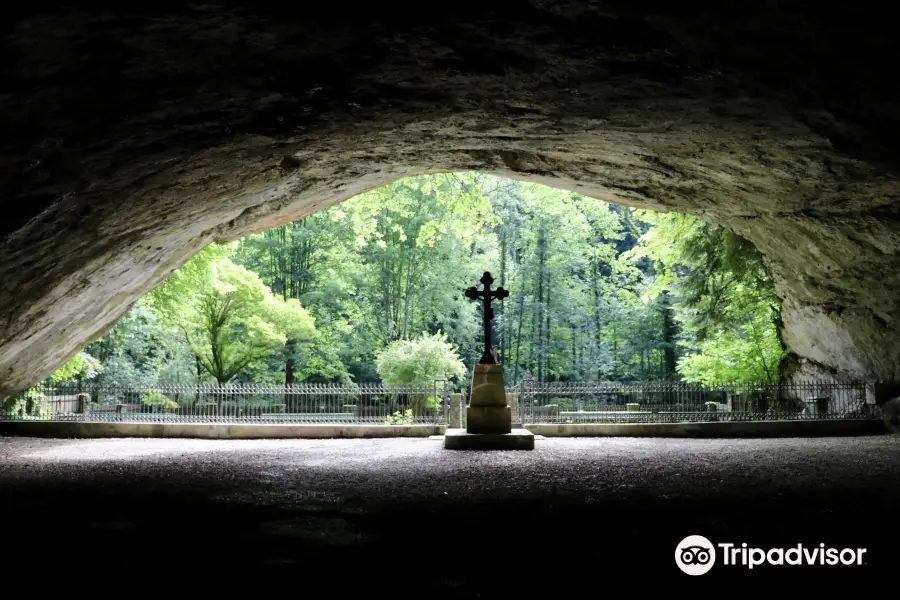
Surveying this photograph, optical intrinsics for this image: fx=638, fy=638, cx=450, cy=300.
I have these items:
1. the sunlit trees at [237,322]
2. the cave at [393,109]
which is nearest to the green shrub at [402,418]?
the sunlit trees at [237,322]

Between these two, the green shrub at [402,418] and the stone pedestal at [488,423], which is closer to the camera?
the stone pedestal at [488,423]

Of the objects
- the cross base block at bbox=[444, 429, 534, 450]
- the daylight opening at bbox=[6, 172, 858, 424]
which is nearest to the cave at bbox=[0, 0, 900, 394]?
the cross base block at bbox=[444, 429, 534, 450]

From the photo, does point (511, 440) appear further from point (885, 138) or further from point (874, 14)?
point (874, 14)

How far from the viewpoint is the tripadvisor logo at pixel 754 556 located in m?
3.92

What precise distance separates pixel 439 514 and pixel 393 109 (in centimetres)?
416

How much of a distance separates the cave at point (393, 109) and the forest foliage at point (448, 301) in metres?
7.27

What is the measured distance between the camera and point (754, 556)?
407 cm

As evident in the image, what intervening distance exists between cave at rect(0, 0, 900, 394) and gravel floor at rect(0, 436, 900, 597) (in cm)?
315

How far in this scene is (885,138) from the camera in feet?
23.9

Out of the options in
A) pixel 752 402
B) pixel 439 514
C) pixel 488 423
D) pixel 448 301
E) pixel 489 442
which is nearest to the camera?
pixel 439 514

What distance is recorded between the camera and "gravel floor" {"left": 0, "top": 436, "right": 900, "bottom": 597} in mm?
3816

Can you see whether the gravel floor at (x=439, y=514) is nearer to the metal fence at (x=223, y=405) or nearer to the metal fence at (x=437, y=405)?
the metal fence at (x=437, y=405)

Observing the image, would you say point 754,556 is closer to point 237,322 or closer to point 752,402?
point 752,402

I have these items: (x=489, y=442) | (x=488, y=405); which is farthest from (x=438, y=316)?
(x=489, y=442)
